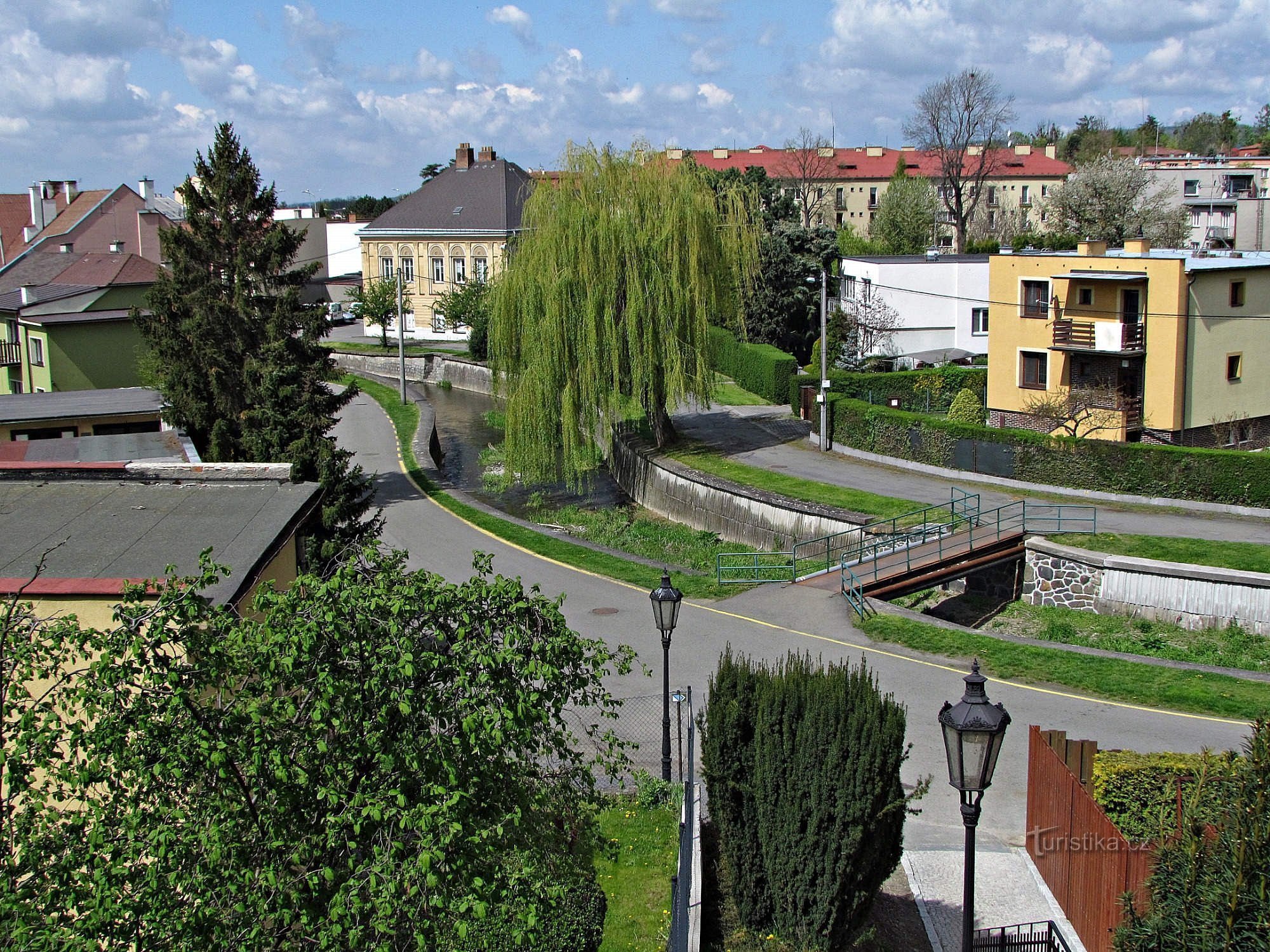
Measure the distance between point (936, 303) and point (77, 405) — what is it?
35054 mm

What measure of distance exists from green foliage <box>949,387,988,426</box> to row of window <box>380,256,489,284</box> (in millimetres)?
37850

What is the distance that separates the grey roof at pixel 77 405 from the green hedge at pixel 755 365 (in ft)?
62.0

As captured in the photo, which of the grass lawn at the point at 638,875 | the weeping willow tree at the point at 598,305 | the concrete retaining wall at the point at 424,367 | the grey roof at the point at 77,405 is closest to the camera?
the grass lawn at the point at 638,875

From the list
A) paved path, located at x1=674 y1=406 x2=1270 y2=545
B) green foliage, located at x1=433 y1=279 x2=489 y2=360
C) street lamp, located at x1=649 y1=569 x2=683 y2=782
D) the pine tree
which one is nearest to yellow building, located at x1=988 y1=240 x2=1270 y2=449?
paved path, located at x1=674 y1=406 x2=1270 y2=545

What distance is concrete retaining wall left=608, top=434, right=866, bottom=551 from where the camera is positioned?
1067 inches

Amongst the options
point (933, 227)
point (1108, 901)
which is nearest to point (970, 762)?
point (1108, 901)

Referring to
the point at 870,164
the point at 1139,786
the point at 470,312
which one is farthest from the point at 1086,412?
the point at 870,164

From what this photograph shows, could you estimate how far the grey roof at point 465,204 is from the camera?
71.4 m

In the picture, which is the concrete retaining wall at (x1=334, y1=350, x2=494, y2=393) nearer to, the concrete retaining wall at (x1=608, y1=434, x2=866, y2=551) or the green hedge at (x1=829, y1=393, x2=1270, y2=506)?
the concrete retaining wall at (x1=608, y1=434, x2=866, y2=551)

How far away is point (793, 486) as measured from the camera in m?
30.0

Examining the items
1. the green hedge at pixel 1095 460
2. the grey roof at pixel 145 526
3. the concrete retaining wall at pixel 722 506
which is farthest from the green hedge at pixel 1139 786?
the green hedge at pixel 1095 460

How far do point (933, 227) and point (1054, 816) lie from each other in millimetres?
72088

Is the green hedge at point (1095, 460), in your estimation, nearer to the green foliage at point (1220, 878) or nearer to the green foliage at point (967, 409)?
the green foliage at point (967, 409)

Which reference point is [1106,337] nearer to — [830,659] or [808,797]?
[830,659]
